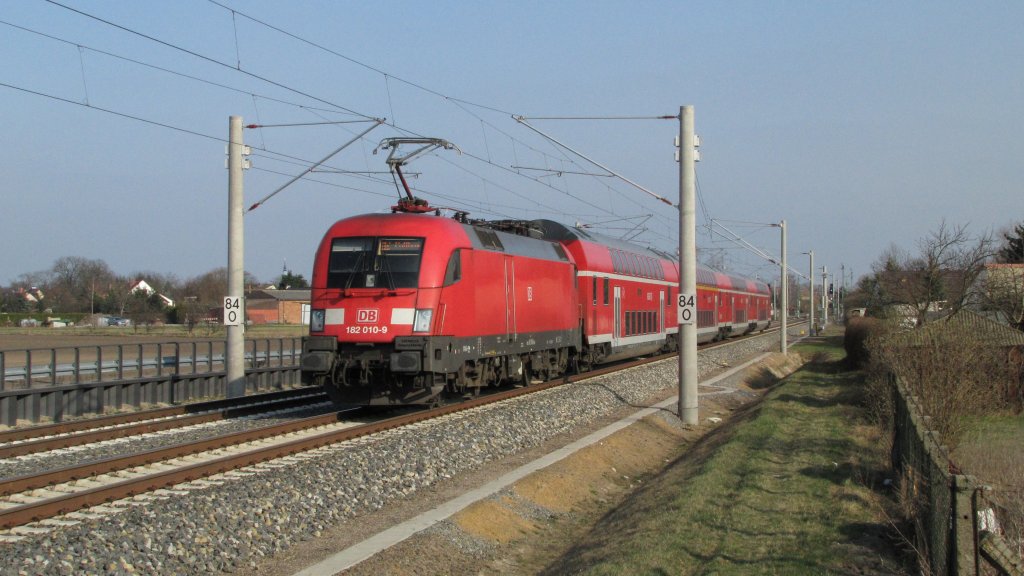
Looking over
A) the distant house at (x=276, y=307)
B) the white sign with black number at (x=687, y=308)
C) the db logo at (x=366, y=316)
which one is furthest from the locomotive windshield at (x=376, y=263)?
the distant house at (x=276, y=307)

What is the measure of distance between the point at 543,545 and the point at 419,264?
274 inches

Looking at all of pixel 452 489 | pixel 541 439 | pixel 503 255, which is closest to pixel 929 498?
pixel 452 489

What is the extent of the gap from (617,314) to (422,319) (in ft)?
42.7

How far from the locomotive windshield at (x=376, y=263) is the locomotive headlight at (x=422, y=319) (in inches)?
18.9

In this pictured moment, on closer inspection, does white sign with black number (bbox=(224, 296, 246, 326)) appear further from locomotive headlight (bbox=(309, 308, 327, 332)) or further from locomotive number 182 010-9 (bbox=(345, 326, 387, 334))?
locomotive number 182 010-9 (bbox=(345, 326, 387, 334))

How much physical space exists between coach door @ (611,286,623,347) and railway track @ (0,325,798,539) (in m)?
12.0

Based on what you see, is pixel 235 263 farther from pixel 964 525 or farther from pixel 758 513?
pixel 964 525

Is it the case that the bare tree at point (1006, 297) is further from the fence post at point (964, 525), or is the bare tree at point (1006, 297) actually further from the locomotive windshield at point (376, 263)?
the fence post at point (964, 525)

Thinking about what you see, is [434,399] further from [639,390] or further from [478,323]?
[639,390]

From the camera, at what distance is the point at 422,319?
15.7m

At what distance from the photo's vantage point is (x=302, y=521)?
9.01 metres

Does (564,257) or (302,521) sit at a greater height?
(564,257)

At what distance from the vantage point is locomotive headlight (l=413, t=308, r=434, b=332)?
15617 mm

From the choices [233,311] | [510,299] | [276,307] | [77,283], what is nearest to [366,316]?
[510,299]
